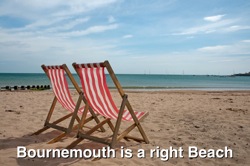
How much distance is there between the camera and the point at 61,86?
3871mm

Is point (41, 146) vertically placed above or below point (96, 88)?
below

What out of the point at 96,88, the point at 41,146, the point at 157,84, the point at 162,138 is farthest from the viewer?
the point at 157,84

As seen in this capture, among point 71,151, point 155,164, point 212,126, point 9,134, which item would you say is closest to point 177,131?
point 212,126

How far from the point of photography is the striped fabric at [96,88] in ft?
10.6

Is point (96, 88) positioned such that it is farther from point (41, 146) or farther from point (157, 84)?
point (157, 84)

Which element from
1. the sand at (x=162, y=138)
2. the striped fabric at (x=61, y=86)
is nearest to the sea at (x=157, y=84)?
the sand at (x=162, y=138)

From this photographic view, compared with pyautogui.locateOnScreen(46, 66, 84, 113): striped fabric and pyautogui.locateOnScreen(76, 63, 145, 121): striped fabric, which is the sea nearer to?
pyautogui.locateOnScreen(46, 66, 84, 113): striped fabric

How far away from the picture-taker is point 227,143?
367 cm

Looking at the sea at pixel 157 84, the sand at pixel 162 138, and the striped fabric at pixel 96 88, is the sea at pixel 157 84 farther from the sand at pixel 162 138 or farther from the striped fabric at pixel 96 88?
the striped fabric at pixel 96 88

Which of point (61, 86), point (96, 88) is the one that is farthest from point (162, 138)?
point (61, 86)

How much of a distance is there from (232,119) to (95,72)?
347cm

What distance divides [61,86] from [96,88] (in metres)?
0.82

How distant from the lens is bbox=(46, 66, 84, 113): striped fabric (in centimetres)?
381

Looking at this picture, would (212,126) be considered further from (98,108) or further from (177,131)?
(98,108)
